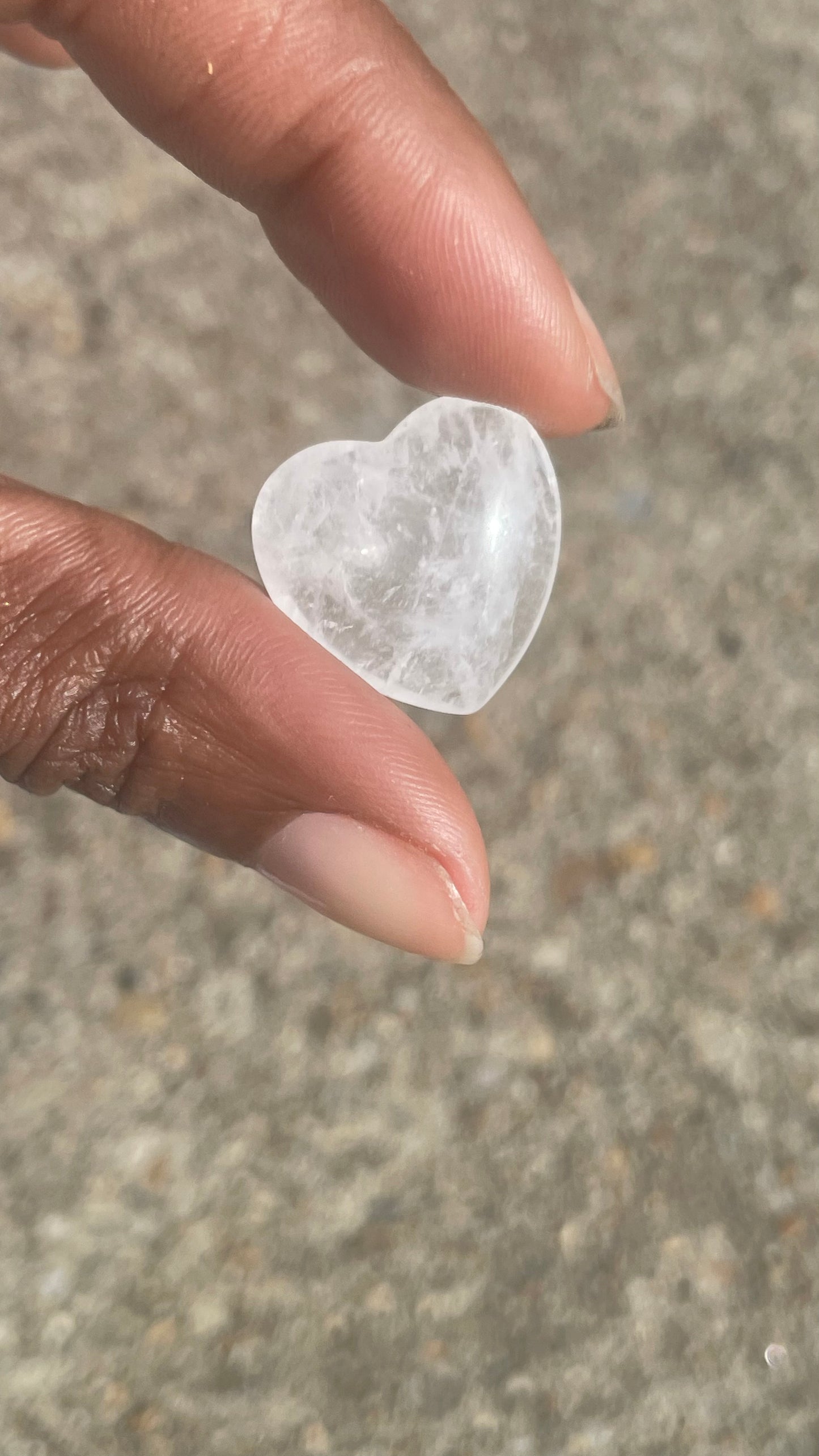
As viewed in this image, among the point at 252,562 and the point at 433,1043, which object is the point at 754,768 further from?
the point at 252,562

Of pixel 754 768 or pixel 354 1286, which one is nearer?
pixel 354 1286

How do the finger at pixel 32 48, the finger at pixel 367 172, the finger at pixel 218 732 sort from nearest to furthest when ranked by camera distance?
the finger at pixel 218 732 → the finger at pixel 367 172 → the finger at pixel 32 48

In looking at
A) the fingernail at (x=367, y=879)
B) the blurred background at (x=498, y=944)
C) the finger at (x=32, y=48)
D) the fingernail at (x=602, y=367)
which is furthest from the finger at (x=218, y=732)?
the finger at (x=32, y=48)

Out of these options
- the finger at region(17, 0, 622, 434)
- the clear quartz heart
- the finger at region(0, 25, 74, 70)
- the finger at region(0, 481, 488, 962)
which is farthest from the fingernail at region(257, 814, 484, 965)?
the finger at region(0, 25, 74, 70)

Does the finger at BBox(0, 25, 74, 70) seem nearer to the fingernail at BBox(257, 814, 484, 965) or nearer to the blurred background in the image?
the blurred background

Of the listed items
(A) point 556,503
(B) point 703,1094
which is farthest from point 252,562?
(B) point 703,1094

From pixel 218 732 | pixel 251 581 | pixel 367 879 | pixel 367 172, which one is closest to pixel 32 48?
pixel 367 172

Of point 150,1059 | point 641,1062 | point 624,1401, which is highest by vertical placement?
point 641,1062

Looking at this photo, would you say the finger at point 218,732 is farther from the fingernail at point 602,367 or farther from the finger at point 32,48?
the finger at point 32,48
